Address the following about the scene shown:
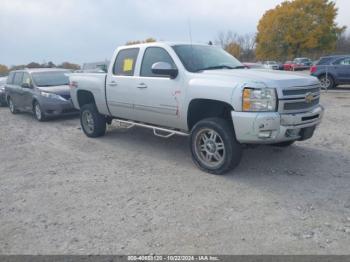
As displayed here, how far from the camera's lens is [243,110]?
15.3ft

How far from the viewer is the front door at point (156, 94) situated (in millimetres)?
5613

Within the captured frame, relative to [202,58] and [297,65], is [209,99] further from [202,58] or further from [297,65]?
[297,65]

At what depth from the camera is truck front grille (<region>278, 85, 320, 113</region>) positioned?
4.62 meters

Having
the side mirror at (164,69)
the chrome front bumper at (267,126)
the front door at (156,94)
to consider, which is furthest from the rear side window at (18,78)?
the chrome front bumper at (267,126)

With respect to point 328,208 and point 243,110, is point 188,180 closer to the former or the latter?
point 243,110

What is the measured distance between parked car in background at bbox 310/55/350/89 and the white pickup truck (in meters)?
11.1

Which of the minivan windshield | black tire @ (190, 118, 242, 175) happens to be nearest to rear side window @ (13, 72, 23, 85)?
the minivan windshield

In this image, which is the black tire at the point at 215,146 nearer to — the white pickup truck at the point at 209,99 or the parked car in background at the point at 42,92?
the white pickup truck at the point at 209,99

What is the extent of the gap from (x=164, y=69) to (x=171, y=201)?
207 cm

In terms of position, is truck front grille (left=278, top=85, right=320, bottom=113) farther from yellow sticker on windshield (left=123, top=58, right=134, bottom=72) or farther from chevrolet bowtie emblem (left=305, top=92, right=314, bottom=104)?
yellow sticker on windshield (left=123, top=58, right=134, bottom=72)

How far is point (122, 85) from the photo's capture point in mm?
6625

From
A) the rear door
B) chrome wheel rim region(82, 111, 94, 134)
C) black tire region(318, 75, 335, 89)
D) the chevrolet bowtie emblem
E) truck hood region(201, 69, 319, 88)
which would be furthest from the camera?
black tire region(318, 75, 335, 89)

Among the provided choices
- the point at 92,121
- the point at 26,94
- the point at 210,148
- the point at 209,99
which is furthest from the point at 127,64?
the point at 26,94

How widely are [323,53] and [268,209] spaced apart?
53226 millimetres
